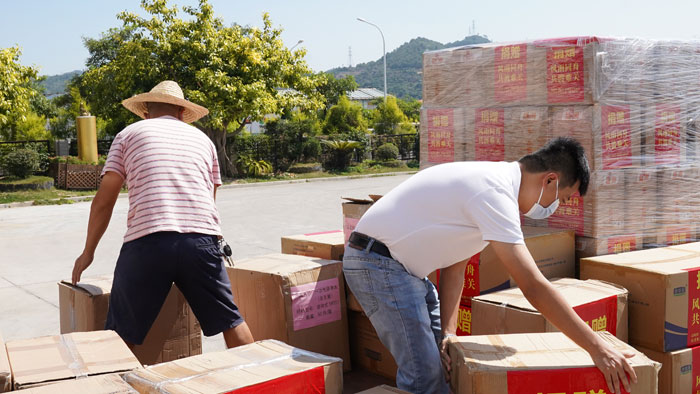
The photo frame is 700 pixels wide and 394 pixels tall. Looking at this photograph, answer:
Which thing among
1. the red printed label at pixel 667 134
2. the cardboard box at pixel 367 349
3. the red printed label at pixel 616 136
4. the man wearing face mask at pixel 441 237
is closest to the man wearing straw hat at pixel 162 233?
the man wearing face mask at pixel 441 237

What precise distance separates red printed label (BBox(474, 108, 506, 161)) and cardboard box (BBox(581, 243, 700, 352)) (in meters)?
0.94

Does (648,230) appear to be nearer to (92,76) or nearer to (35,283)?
(35,283)

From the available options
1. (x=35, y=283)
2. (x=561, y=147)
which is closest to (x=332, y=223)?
(x=35, y=283)

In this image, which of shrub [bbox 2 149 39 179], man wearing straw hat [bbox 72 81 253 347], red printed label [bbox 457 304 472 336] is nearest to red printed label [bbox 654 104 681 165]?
red printed label [bbox 457 304 472 336]

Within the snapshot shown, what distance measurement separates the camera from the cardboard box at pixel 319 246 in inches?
165

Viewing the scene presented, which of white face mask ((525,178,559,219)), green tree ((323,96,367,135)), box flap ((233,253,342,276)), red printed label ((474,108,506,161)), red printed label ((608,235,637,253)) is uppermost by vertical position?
green tree ((323,96,367,135))

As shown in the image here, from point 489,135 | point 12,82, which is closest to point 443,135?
point 489,135

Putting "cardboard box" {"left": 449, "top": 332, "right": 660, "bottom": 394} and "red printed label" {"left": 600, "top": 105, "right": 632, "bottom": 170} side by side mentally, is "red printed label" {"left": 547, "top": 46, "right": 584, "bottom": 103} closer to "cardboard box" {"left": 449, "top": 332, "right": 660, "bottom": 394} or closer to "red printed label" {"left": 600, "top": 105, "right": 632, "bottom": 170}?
"red printed label" {"left": 600, "top": 105, "right": 632, "bottom": 170}

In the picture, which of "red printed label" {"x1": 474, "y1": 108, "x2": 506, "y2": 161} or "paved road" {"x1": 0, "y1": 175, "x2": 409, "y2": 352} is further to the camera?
"paved road" {"x1": 0, "y1": 175, "x2": 409, "y2": 352}

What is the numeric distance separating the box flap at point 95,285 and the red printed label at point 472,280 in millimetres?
1834

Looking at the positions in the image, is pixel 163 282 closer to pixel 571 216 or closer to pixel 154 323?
pixel 154 323

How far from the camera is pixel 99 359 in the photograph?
2436 millimetres

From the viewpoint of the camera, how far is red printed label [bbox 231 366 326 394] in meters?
2.11

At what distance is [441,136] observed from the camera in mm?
4504
